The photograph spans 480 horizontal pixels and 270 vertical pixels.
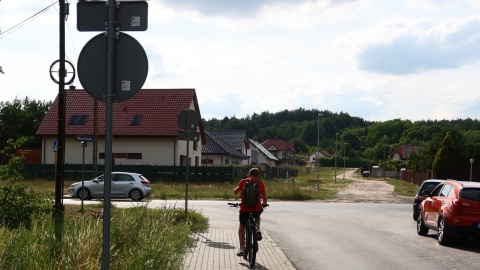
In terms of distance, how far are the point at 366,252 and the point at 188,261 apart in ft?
14.2

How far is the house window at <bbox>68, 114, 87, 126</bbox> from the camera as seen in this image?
162 ft

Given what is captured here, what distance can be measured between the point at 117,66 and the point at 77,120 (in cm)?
4533

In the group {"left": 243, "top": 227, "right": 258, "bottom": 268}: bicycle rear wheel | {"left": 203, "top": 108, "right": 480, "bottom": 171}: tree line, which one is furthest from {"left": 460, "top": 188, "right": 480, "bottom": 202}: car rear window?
{"left": 203, "top": 108, "right": 480, "bottom": 171}: tree line

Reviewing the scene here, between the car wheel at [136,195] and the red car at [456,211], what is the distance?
16.7 metres

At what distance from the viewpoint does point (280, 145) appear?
165625 millimetres

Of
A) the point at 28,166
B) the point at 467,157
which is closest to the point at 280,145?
the point at 467,157

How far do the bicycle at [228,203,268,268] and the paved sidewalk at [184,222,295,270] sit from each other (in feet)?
0.37

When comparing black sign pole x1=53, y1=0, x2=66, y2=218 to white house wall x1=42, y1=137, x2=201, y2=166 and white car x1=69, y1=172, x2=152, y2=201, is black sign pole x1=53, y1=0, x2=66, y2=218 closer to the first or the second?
white car x1=69, y1=172, x2=152, y2=201

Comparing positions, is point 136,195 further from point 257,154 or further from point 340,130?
point 340,130

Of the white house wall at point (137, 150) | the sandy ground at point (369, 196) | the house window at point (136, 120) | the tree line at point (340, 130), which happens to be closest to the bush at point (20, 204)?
the sandy ground at point (369, 196)

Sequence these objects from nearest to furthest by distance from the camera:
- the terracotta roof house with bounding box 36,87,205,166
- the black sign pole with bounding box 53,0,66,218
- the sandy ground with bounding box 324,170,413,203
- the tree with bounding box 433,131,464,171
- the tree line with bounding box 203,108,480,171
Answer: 1. the black sign pole with bounding box 53,0,66,218
2. the sandy ground with bounding box 324,170,413,203
3. the terracotta roof house with bounding box 36,87,205,166
4. the tree with bounding box 433,131,464,171
5. the tree line with bounding box 203,108,480,171

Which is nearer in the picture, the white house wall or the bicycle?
the bicycle

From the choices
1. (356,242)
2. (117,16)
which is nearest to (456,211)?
(356,242)

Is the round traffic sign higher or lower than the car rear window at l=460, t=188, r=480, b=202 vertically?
higher
